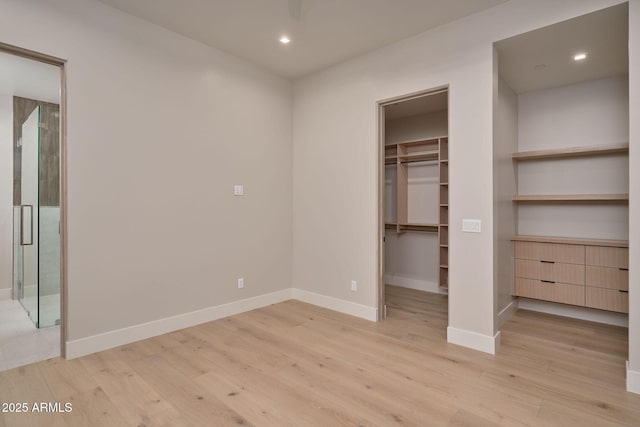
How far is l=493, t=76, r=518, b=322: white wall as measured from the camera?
3373 mm

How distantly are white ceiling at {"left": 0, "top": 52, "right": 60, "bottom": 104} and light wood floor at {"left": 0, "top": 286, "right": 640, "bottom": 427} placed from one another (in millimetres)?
2846

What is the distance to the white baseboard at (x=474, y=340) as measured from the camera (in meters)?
2.89

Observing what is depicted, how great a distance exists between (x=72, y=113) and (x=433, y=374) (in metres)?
3.49

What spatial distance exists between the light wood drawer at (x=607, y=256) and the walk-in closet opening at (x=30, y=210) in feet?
16.5

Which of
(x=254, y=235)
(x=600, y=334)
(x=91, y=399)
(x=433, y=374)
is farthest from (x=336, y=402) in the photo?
(x=600, y=334)

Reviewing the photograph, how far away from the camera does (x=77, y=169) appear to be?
276cm

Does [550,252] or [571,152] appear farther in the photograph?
[550,252]

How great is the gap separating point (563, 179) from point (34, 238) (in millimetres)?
6045

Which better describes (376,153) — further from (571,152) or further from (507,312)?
(507,312)

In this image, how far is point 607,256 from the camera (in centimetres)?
337

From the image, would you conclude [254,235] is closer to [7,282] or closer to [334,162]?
[334,162]

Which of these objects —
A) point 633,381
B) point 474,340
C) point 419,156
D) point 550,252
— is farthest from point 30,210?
point 550,252

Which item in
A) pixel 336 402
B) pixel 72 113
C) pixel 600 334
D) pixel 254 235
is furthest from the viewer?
pixel 254 235

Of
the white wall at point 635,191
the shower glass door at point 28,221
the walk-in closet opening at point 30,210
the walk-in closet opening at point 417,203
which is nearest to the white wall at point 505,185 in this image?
the walk-in closet opening at point 417,203
